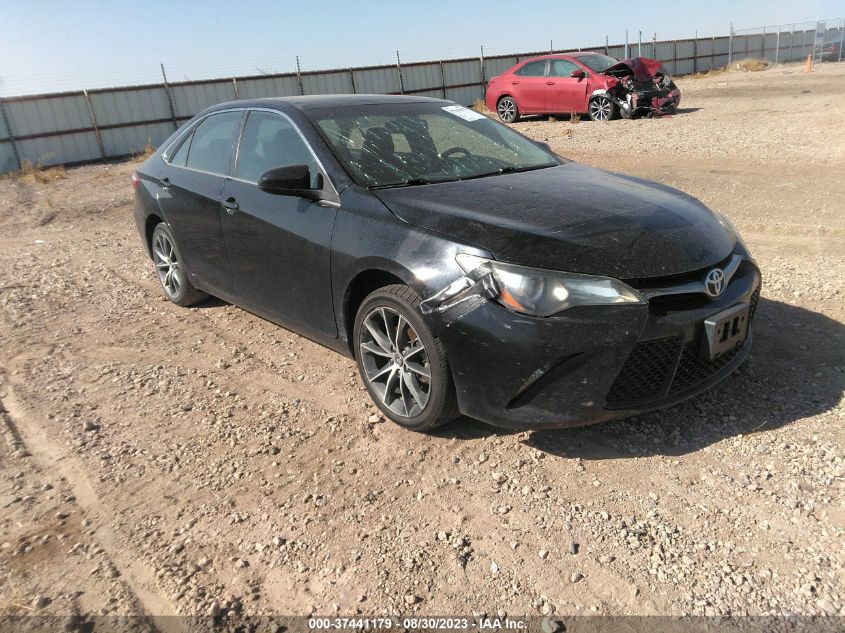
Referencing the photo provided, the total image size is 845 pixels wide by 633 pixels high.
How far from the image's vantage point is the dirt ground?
2324mm

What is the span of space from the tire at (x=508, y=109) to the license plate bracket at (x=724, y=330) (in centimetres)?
1481

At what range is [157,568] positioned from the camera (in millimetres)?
2516

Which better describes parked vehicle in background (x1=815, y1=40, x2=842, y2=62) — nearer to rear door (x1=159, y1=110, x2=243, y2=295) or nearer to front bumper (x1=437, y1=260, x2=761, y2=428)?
rear door (x1=159, y1=110, x2=243, y2=295)

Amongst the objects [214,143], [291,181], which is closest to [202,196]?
[214,143]

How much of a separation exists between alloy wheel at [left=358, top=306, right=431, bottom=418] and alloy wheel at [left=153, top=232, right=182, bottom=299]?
2541 mm

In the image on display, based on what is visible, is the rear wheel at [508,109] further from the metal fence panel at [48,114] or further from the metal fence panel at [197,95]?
the metal fence panel at [48,114]

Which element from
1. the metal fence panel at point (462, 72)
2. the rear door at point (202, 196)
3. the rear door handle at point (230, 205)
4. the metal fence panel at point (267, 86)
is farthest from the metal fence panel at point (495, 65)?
the rear door handle at point (230, 205)

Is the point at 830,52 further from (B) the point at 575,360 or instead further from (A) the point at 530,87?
(B) the point at 575,360

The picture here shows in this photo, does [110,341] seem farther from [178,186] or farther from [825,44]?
[825,44]

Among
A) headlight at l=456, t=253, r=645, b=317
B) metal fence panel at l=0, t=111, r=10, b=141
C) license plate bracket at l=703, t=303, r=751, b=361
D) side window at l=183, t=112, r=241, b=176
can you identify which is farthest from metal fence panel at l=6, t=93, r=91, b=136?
license plate bracket at l=703, t=303, r=751, b=361

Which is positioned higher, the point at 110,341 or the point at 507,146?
the point at 507,146

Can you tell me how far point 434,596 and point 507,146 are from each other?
116 inches

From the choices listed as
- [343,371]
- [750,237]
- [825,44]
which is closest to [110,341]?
[343,371]

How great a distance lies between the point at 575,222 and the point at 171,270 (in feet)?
12.3
